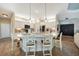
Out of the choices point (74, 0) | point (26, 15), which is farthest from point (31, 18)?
point (74, 0)

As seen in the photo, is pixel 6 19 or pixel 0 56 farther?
pixel 0 56

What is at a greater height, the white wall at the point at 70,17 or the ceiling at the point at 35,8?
the ceiling at the point at 35,8

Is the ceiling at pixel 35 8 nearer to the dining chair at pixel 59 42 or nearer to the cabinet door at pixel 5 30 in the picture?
the cabinet door at pixel 5 30

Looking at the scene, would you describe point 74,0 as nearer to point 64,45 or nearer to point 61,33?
point 61,33

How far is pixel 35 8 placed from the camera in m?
2.16

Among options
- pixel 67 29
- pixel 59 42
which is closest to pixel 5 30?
pixel 59 42

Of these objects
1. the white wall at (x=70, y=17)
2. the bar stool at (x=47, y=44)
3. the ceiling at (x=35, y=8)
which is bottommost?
the bar stool at (x=47, y=44)

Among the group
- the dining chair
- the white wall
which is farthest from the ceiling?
the dining chair

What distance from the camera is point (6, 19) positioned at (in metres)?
2.10

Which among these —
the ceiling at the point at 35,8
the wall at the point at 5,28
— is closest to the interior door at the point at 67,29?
the ceiling at the point at 35,8

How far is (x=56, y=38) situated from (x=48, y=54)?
0.38 meters

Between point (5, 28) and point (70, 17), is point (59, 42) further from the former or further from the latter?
point (5, 28)

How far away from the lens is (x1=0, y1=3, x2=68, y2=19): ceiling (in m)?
2.13

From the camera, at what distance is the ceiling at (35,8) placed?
213 cm
